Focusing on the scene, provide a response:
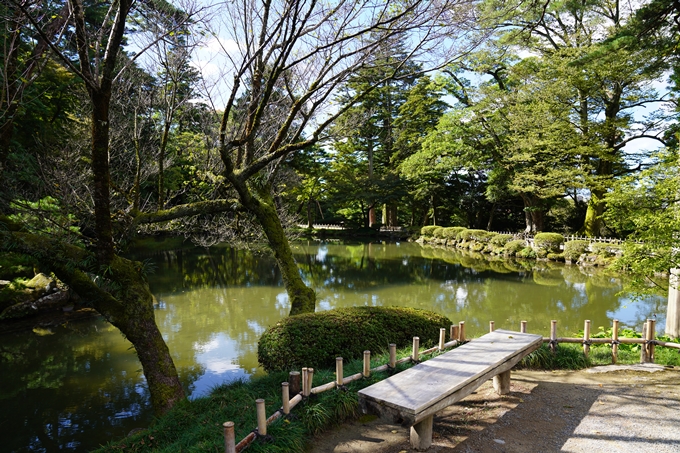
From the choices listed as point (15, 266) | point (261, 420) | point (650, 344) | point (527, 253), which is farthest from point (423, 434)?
point (527, 253)

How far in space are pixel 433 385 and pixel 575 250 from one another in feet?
57.5

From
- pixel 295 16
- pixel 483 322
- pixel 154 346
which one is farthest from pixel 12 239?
pixel 483 322

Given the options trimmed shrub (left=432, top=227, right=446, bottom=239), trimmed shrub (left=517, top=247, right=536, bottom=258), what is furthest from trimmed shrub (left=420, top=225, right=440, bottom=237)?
trimmed shrub (left=517, top=247, right=536, bottom=258)

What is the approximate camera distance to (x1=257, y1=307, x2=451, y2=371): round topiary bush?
15.0ft

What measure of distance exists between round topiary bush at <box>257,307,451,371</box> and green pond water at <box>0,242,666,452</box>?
1.39m

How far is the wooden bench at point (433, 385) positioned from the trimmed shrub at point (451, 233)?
22142 millimetres

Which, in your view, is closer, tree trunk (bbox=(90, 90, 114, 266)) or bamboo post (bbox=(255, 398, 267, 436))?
bamboo post (bbox=(255, 398, 267, 436))

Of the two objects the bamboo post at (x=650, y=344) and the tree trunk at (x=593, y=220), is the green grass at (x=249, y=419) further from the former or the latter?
the tree trunk at (x=593, y=220)

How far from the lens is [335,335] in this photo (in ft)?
15.7

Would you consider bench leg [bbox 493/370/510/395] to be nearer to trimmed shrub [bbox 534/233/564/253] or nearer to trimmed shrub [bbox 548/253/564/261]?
trimmed shrub [bbox 548/253/564/261]

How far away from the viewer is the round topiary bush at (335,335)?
4.58 meters

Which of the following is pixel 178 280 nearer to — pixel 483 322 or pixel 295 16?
pixel 483 322

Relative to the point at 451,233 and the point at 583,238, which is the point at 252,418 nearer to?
the point at 583,238

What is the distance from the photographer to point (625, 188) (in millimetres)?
5703
